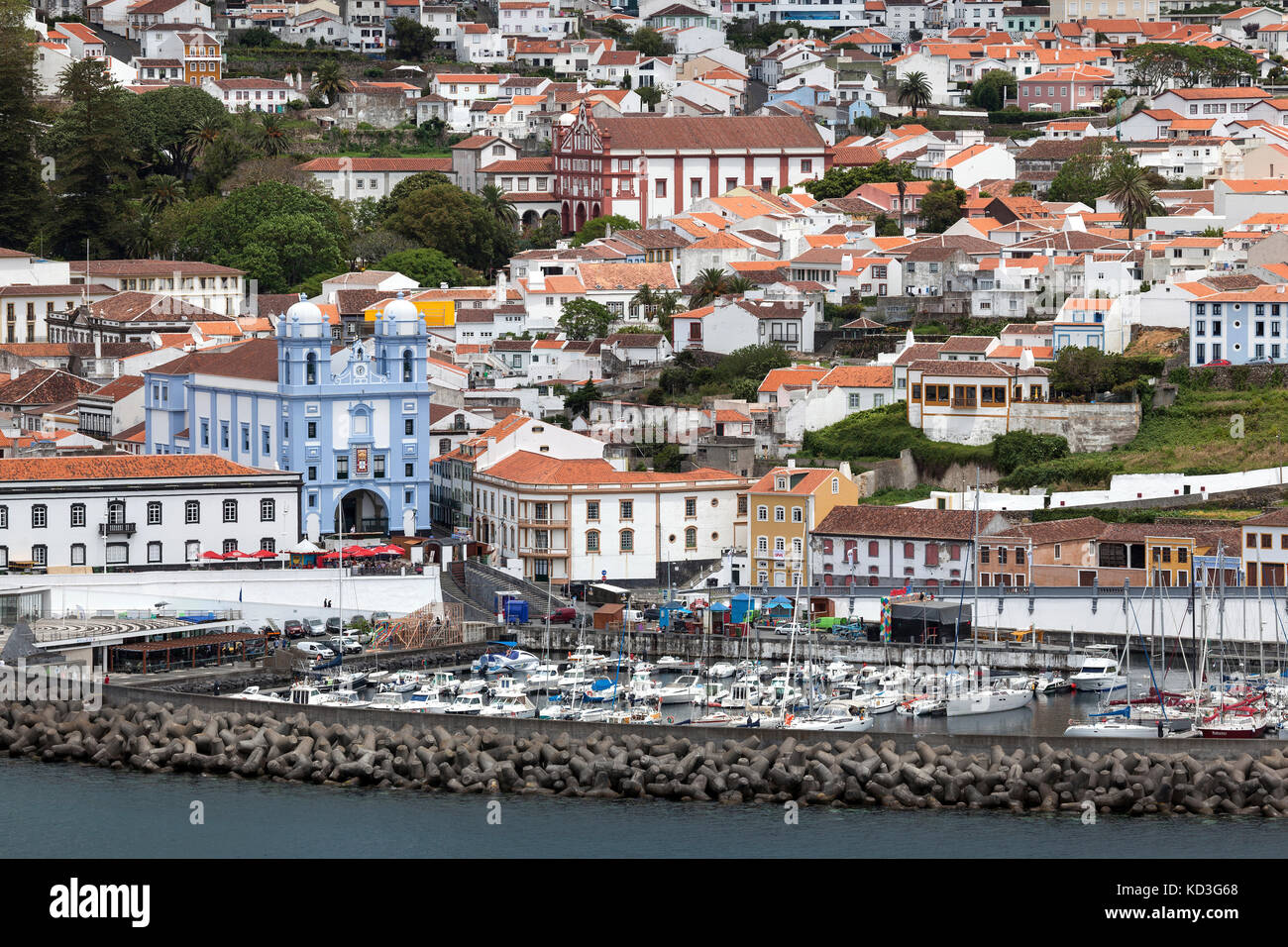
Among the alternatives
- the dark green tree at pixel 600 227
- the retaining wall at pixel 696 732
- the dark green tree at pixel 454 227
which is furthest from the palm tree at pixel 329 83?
the retaining wall at pixel 696 732

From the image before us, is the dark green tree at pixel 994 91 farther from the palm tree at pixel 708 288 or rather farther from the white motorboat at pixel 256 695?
the white motorboat at pixel 256 695

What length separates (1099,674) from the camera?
46.7 m

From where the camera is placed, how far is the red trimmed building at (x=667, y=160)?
82812 mm

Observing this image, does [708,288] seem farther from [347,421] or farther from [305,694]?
[305,694]

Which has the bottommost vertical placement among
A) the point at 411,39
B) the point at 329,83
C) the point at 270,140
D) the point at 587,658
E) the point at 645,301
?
the point at 587,658

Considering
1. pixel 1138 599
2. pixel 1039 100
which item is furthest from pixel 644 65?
pixel 1138 599

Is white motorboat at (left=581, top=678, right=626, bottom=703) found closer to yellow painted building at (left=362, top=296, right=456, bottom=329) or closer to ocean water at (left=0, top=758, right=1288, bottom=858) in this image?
ocean water at (left=0, top=758, right=1288, bottom=858)

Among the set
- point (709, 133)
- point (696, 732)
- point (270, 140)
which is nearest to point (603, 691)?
point (696, 732)

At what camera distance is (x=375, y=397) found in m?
55.6

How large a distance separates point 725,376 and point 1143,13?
51490 mm

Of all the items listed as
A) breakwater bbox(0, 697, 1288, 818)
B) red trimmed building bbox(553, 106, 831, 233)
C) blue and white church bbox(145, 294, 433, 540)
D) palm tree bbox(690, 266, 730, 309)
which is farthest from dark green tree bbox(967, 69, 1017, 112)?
breakwater bbox(0, 697, 1288, 818)

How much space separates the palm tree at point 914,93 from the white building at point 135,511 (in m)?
47.5

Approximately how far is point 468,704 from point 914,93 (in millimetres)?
55489

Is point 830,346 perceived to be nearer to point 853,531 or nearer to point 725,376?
point 725,376
